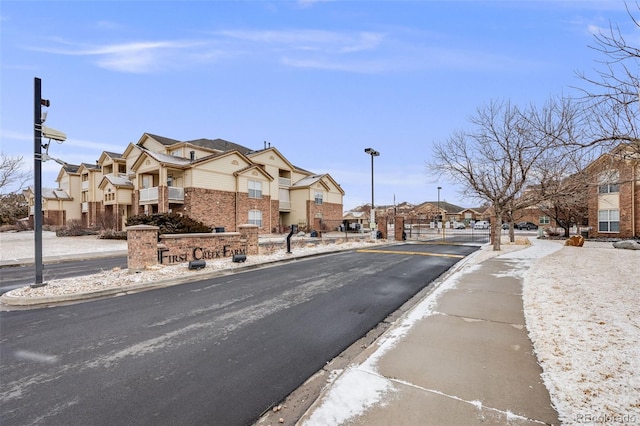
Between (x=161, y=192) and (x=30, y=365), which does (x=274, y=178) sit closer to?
(x=161, y=192)

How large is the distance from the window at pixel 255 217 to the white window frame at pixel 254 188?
67.0 inches

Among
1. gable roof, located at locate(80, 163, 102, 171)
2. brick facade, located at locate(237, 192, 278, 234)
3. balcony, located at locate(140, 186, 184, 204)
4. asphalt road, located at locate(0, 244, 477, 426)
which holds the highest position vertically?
gable roof, located at locate(80, 163, 102, 171)

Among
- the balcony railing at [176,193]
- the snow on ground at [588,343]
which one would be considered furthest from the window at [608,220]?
the balcony railing at [176,193]

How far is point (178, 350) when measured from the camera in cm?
446

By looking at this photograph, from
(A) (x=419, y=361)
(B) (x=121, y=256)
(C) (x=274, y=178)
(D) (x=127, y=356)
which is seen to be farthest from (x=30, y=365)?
(C) (x=274, y=178)

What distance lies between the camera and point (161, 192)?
27906 mm

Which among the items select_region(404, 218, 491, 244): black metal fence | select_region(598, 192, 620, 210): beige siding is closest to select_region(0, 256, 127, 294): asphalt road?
select_region(404, 218, 491, 244): black metal fence

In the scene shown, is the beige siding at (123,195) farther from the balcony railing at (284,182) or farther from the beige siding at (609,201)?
the beige siding at (609,201)

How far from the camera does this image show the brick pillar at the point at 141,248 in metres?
10.3

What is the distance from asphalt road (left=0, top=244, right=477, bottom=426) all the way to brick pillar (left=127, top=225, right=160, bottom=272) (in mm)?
2694

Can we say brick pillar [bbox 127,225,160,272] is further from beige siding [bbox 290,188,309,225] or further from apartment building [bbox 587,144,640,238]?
beige siding [bbox 290,188,309,225]

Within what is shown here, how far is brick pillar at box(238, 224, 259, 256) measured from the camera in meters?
14.2

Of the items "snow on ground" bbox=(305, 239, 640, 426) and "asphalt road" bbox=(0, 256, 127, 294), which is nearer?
"snow on ground" bbox=(305, 239, 640, 426)

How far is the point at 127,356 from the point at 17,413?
4.26ft
